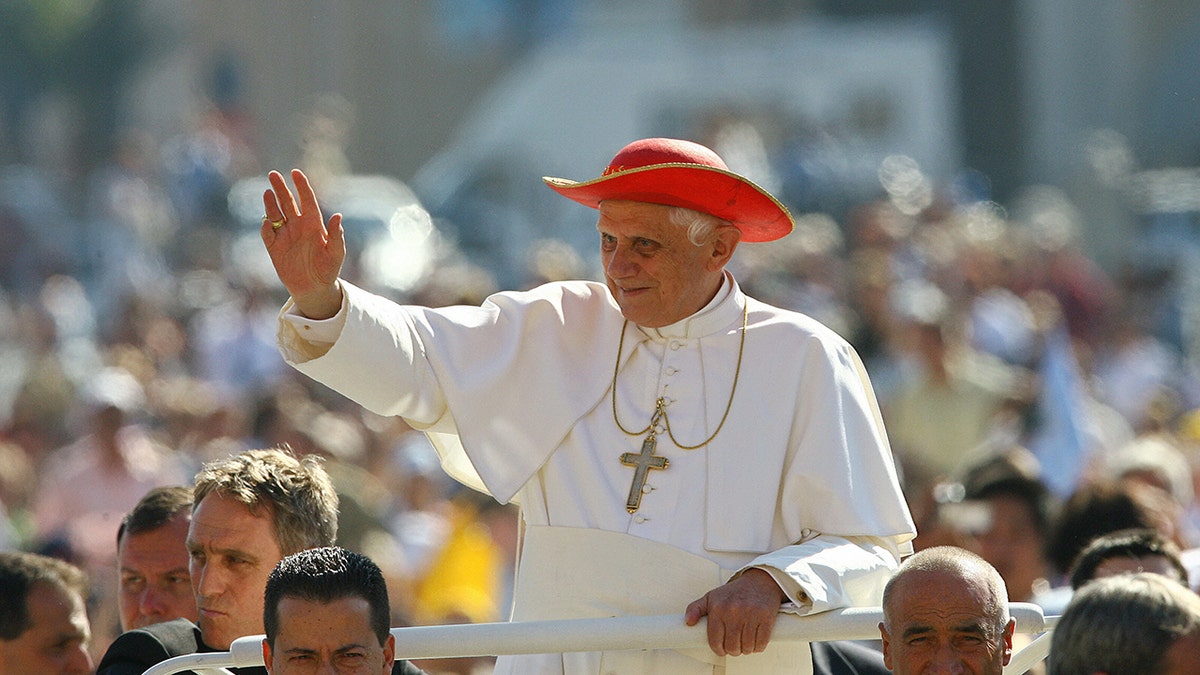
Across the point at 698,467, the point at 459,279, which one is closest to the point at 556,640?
the point at 698,467

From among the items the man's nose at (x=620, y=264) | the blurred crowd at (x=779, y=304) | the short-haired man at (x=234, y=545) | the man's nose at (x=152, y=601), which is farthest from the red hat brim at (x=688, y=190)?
the blurred crowd at (x=779, y=304)

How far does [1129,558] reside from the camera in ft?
17.2

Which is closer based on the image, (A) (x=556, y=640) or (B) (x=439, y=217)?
(A) (x=556, y=640)

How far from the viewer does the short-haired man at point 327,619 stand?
3.80 meters

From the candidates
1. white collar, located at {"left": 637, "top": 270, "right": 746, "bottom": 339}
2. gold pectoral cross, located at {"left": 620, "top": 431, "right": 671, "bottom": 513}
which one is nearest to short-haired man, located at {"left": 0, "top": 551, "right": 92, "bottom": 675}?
gold pectoral cross, located at {"left": 620, "top": 431, "right": 671, "bottom": 513}

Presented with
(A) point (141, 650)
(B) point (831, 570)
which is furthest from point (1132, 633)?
(A) point (141, 650)

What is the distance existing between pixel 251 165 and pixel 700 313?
17.2 m

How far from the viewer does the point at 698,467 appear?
4590 millimetres

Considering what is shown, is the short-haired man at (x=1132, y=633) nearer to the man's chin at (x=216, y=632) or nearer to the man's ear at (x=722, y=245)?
the man's ear at (x=722, y=245)

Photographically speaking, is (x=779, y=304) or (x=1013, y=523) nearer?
(x=1013, y=523)

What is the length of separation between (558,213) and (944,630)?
17.1 metres

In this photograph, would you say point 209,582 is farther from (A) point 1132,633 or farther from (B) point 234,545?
(A) point 1132,633

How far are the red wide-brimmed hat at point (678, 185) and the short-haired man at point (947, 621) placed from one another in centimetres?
107

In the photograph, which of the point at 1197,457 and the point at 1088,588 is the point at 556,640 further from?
the point at 1197,457
